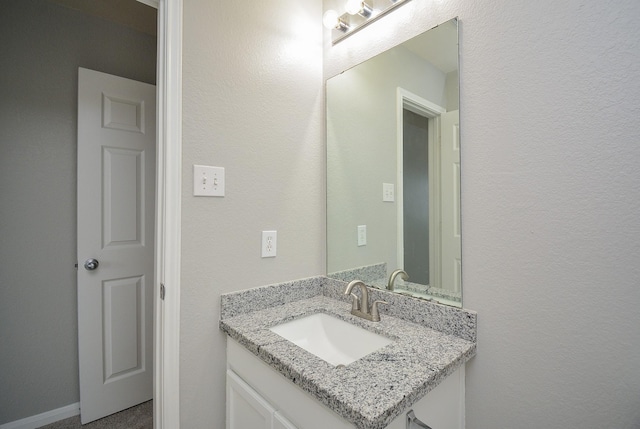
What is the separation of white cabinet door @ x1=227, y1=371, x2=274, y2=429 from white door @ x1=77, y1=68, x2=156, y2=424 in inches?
42.0

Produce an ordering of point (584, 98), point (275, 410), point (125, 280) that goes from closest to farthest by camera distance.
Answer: point (584, 98) → point (275, 410) → point (125, 280)

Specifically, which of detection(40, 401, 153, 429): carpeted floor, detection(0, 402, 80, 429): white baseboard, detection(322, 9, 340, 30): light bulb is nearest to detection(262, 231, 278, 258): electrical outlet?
detection(322, 9, 340, 30): light bulb

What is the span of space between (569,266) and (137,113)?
226cm

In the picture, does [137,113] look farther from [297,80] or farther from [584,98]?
[584,98]

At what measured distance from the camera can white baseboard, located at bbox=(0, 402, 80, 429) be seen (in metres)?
1.62

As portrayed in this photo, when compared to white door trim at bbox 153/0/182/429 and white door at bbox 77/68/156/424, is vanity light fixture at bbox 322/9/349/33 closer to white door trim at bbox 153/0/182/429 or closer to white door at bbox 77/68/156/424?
white door trim at bbox 153/0/182/429

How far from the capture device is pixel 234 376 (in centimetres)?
112

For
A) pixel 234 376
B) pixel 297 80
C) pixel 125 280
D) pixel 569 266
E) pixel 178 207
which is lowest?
pixel 234 376

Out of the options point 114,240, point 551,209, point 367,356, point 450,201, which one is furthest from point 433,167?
point 114,240

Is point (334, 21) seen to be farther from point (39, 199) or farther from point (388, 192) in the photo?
point (39, 199)

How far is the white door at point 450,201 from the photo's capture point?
1016 millimetres

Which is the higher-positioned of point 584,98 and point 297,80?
point 297,80

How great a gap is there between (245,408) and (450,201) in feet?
3.43

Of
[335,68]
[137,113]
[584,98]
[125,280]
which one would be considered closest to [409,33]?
[335,68]
